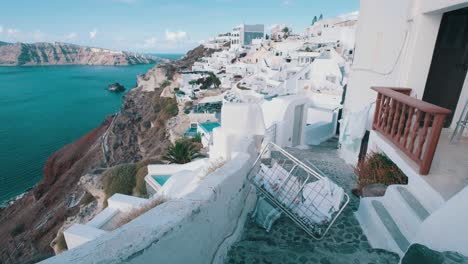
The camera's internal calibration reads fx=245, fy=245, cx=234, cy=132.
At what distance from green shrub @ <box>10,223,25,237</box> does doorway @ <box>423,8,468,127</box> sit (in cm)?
2642

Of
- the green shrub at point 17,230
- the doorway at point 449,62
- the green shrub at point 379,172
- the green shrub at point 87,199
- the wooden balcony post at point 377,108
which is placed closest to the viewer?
the green shrub at point 379,172

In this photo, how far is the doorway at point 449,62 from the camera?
4946mm

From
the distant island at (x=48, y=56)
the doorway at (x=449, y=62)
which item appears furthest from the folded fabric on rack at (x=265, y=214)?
the distant island at (x=48, y=56)

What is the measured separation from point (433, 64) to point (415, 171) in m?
3.11

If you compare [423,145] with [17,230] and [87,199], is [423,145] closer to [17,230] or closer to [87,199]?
[87,199]

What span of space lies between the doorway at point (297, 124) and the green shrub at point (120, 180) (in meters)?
8.38

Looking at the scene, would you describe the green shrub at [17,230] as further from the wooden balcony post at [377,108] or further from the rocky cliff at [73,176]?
the wooden balcony post at [377,108]

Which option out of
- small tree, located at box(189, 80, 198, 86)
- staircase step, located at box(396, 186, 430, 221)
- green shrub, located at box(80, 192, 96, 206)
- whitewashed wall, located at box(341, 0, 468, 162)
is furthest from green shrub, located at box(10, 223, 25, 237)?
small tree, located at box(189, 80, 198, 86)

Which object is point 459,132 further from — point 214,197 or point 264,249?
point 214,197

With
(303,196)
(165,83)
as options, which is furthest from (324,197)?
(165,83)

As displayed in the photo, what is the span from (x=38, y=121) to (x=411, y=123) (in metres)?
67.3

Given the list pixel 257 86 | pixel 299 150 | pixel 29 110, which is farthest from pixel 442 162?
pixel 29 110

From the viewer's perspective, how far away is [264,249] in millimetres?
3598

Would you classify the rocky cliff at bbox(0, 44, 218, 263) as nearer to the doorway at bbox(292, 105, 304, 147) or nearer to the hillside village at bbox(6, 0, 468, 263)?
the hillside village at bbox(6, 0, 468, 263)
